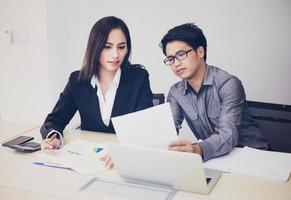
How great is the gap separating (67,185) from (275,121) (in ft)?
3.31

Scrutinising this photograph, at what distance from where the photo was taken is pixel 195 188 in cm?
127

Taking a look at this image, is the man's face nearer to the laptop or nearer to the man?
the man

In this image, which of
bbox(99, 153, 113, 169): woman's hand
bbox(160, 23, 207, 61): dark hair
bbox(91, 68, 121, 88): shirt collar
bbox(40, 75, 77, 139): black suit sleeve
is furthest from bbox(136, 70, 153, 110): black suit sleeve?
bbox(99, 153, 113, 169): woman's hand

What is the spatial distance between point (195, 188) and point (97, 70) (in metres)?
1.01

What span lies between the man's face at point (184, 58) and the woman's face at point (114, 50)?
261 mm

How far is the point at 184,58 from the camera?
1.84 m

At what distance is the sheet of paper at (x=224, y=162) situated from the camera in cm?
149

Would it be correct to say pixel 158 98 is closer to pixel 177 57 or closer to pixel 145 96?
pixel 145 96

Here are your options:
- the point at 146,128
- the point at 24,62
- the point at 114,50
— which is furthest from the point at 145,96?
the point at 24,62

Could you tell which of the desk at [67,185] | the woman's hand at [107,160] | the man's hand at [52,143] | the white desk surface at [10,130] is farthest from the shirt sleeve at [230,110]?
the white desk surface at [10,130]

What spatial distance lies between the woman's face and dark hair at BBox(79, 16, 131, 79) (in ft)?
0.06

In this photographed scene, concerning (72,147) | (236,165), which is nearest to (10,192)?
(72,147)

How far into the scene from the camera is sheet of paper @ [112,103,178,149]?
1482 millimetres

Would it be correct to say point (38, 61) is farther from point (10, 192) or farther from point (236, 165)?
point (236, 165)
